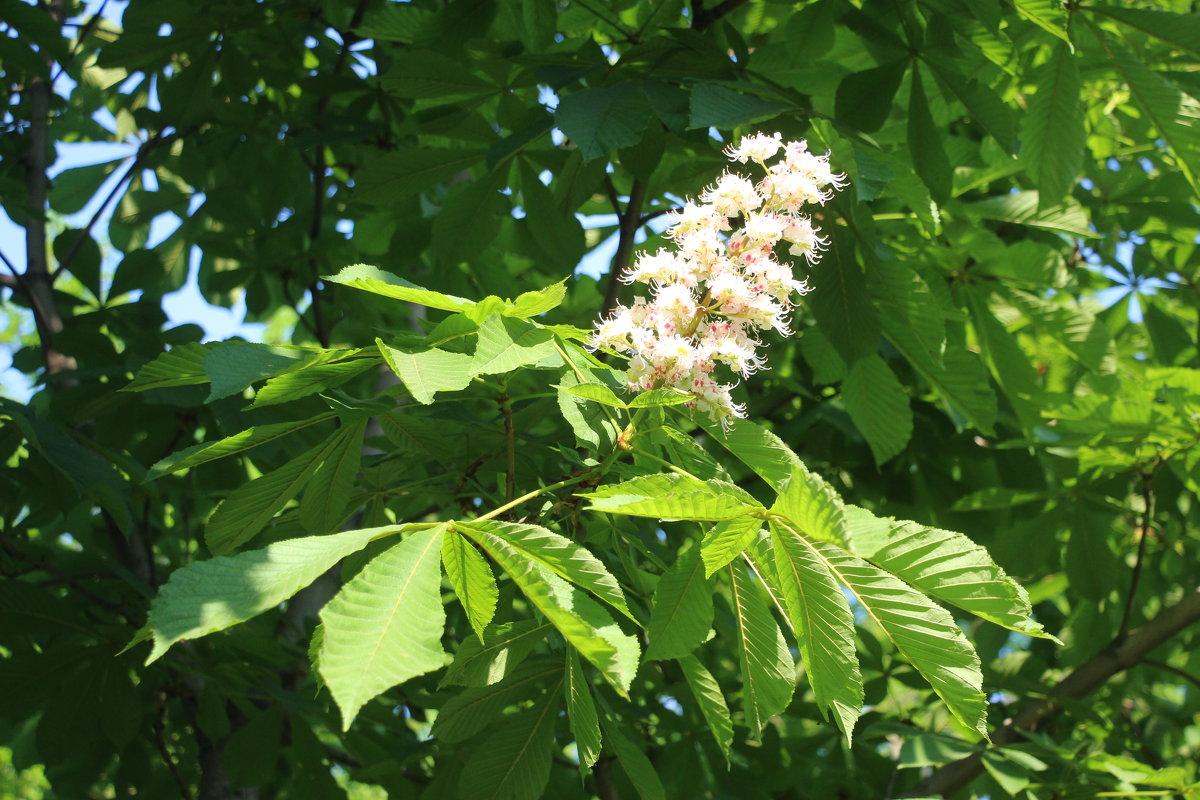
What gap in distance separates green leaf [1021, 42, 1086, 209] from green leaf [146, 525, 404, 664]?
1320mm

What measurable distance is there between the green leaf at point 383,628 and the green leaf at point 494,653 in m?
0.38

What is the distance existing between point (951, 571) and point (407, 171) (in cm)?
137

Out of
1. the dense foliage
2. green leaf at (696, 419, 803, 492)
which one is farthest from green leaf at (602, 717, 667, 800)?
green leaf at (696, 419, 803, 492)

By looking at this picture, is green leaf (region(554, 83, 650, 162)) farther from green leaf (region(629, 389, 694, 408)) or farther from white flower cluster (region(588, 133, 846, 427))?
green leaf (region(629, 389, 694, 408))

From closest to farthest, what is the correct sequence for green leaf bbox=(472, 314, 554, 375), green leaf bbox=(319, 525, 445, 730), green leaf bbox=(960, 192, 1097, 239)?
green leaf bbox=(319, 525, 445, 730) → green leaf bbox=(472, 314, 554, 375) → green leaf bbox=(960, 192, 1097, 239)

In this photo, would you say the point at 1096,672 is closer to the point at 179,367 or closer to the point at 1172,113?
the point at 1172,113

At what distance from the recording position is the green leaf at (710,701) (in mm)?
1182

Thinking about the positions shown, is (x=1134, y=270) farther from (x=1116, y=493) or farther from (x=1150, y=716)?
(x=1150, y=716)

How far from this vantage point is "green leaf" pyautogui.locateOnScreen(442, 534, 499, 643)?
3.09ft

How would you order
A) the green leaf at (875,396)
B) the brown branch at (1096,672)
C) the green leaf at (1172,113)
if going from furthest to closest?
1. the brown branch at (1096,672)
2. the green leaf at (875,396)
3. the green leaf at (1172,113)

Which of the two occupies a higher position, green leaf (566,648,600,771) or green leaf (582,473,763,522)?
green leaf (582,473,763,522)

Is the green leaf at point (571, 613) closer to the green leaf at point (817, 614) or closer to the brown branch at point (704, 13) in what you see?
the green leaf at point (817, 614)

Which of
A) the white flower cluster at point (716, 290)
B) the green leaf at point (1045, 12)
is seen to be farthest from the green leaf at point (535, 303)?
the green leaf at point (1045, 12)

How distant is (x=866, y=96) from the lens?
1.75m
